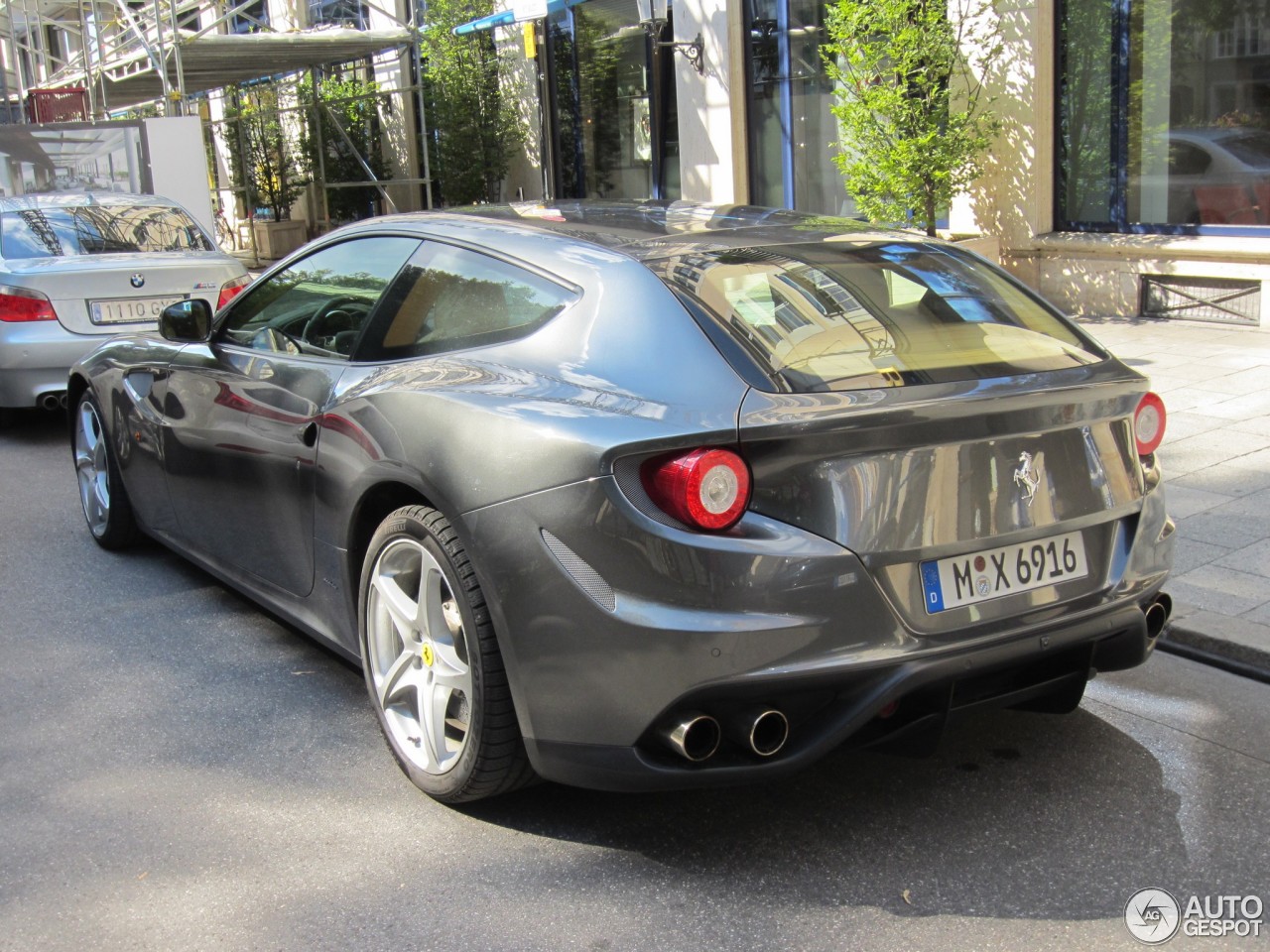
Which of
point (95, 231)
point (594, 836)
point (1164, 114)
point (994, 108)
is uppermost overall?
point (994, 108)

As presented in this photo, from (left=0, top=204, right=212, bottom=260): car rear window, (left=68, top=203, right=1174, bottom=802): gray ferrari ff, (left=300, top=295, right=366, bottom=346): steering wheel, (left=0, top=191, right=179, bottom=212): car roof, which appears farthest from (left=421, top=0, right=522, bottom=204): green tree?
(left=68, top=203, right=1174, bottom=802): gray ferrari ff

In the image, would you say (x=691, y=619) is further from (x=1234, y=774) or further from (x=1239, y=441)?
(x=1239, y=441)

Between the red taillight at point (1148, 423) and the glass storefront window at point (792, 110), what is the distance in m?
10.9

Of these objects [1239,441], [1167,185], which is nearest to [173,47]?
[1167,185]

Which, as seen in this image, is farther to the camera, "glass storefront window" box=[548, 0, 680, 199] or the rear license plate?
"glass storefront window" box=[548, 0, 680, 199]

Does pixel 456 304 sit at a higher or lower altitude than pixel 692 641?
higher

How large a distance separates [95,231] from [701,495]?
763cm

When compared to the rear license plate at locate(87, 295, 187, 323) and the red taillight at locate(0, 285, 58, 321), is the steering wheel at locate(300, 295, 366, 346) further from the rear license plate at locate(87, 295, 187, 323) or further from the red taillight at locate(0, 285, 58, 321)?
the red taillight at locate(0, 285, 58, 321)

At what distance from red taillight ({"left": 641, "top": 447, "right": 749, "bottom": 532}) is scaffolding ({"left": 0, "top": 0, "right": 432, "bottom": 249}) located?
524 inches

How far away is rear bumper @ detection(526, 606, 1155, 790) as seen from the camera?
2830 millimetres

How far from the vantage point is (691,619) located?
2.77 metres

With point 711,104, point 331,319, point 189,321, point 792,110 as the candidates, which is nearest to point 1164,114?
point 792,110

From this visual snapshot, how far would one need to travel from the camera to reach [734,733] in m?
2.87

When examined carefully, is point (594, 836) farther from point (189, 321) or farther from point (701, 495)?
point (189, 321)
